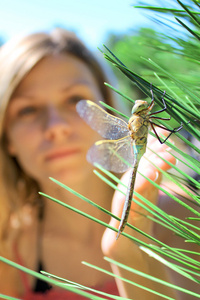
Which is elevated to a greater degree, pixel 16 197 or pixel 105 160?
pixel 105 160

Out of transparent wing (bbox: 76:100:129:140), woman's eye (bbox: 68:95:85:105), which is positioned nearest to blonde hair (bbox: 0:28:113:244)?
woman's eye (bbox: 68:95:85:105)

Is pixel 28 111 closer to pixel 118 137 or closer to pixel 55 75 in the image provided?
pixel 55 75

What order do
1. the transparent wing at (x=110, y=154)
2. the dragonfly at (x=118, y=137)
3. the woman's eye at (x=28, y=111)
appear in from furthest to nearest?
the woman's eye at (x=28, y=111) < the transparent wing at (x=110, y=154) < the dragonfly at (x=118, y=137)

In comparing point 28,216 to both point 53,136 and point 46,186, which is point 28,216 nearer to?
point 46,186

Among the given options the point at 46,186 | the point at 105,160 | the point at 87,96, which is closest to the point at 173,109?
the point at 105,160

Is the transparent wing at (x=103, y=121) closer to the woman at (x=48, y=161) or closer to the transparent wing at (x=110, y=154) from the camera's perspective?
the transparent wing at (x=110, y=154)

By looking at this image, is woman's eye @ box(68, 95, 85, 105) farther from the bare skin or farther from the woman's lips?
the woman's lips

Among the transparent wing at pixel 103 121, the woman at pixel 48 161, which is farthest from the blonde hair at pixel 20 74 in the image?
the transparent wing at pixel 103 121
